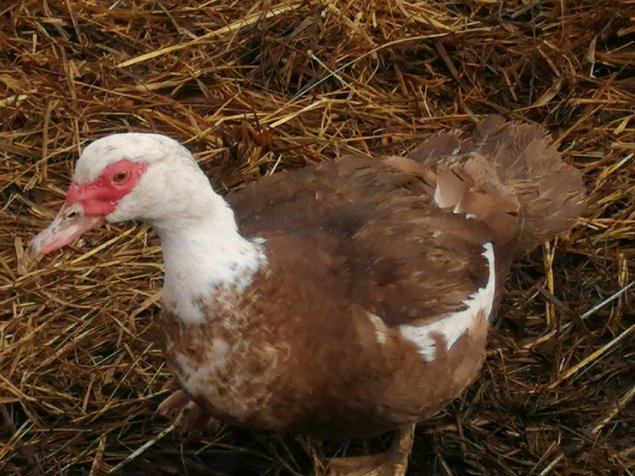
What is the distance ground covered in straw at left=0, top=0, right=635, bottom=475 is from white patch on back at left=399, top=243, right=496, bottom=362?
39 centimetres

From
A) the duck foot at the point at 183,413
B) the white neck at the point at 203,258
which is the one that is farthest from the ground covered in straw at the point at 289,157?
the white neck at the point at 203,258

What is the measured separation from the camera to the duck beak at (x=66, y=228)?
2400 mm

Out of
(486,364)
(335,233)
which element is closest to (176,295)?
(335,233)

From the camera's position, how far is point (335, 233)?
2721mm

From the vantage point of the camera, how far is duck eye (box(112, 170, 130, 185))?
2.33 metres

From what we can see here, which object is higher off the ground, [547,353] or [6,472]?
[547,353]

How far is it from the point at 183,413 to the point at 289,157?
1088mm

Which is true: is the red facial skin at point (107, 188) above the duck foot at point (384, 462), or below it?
above

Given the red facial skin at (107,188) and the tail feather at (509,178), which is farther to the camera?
the tail feather at (509,178)

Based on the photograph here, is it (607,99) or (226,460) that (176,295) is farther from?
(607,99)

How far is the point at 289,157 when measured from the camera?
3.79 meters

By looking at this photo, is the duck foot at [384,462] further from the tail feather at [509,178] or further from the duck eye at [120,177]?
the duck eye at [120,177]

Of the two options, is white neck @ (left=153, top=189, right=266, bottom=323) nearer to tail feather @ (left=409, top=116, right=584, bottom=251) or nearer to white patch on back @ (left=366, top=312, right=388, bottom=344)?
white patch on back @ (left=366, top=312, right=388, bottom=344)

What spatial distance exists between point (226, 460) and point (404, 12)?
1.94 m
